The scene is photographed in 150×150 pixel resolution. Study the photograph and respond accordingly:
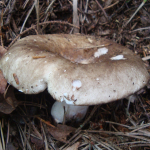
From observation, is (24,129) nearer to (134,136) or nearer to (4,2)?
(134,136)

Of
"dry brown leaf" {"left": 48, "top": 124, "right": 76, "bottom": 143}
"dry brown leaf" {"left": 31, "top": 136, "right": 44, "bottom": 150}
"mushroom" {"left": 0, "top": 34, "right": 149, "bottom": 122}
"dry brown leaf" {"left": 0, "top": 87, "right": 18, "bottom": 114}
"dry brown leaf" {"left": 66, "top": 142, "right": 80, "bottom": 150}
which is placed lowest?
"dry brown leaf" {"left": 31, "top": 136, "right": 44, "bottom": 150}

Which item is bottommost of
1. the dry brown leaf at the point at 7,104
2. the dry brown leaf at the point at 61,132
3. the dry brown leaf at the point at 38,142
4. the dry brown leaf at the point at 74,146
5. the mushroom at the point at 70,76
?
the dry brown leaf at the point at 38,142

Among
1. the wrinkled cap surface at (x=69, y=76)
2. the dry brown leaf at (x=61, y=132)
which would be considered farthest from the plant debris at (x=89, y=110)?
the wrinkled cap surface at (x=69, y=76)

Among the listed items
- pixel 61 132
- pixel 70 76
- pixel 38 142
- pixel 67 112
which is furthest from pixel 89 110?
pixel 70 76

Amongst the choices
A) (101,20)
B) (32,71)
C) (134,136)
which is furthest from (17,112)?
(101,20)

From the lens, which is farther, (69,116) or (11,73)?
(69,116)

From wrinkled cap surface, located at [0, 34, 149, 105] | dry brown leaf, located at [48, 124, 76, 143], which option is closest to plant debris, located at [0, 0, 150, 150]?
dry brown leaf, located at [48, 124, 76, 143]

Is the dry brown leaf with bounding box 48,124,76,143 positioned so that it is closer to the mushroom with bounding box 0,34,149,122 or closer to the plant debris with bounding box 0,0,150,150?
the plant debris with bounding box 0,0,150,150

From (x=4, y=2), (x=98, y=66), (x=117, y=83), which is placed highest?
(x=4, y=2)

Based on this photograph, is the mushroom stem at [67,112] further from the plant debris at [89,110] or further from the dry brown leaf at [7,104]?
the dry brown leaf at [7,104]
